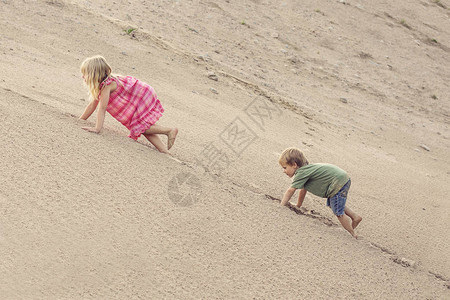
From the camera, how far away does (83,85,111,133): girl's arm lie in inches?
153

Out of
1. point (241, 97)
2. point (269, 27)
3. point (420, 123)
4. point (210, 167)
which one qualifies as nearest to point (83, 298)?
point (210, 167)

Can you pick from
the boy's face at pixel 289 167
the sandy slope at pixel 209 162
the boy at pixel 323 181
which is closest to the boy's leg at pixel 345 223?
the boy at pixel 323 181

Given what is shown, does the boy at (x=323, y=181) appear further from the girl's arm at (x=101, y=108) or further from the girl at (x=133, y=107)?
the girl's arm at (x=101, y=108)

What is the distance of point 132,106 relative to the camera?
4223 millimetres

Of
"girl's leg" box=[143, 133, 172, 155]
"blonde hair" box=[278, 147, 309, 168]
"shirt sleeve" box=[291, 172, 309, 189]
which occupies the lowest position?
"girl's leg" box=[143, 133, 172, 155]

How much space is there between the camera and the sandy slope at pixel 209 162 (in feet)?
8.91

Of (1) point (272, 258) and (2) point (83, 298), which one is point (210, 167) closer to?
(1) point (272, 258)

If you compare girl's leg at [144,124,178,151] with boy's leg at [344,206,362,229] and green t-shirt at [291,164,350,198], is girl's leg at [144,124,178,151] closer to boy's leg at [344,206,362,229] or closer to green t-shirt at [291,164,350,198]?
green t-shirt at [291,164,350,198]

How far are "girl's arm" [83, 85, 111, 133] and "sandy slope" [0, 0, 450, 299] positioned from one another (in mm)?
99

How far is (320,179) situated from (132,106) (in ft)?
5.16

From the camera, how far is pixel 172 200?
3.26 metres

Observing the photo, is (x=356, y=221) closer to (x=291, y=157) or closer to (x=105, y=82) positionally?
(x=291, y=157)

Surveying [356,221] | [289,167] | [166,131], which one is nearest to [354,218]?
[356,221]

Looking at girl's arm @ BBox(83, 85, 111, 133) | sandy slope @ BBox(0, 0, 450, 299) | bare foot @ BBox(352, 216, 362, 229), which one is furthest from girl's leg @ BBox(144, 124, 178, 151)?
bare foot @ BBox(352, 216, 362, 229)
